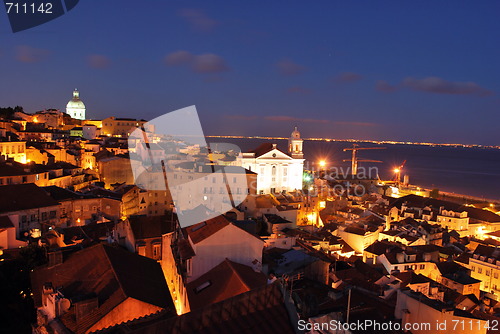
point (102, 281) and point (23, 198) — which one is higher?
point (23, 198)

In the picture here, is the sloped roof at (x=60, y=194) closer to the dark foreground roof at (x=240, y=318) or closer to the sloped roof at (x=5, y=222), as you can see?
the sloped roof at (x=5, y=222)

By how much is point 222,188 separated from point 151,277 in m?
16.6

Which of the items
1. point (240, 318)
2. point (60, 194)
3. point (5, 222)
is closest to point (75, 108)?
point (60, 194)

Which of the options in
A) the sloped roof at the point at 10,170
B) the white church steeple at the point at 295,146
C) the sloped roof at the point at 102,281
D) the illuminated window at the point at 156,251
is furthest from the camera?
the white church steeple at the point at 295,146

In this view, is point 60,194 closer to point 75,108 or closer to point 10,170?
point 10,170

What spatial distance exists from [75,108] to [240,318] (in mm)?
61280

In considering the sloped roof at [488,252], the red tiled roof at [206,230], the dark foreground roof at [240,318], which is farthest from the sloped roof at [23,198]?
the sloped roof at [488,252]

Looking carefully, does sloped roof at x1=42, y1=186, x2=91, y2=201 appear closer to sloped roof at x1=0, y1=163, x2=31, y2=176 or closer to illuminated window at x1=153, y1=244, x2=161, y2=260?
sloped roof at x1=0, y1=163, x2=31, y2=176

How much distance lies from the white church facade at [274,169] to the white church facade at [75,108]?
36622mm

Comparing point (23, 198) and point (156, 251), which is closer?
point (156, 251)

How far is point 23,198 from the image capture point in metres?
15.9

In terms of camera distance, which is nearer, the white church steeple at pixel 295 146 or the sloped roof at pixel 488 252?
the sloped roof at pixel 488 252

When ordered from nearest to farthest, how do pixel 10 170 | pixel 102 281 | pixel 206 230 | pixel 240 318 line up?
pixel 240 318 < pixel 102 281 < pixel 206 230 < pixel 10 170

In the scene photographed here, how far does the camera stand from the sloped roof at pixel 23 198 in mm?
15258
